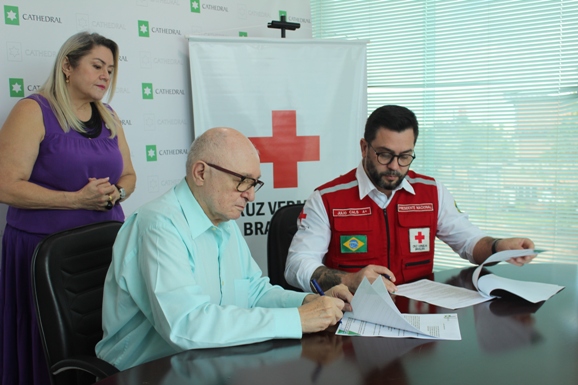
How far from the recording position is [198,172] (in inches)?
55.6

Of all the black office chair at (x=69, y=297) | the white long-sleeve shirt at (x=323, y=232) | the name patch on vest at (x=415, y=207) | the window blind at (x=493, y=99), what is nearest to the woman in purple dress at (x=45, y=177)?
the black office chair at (x=69, y=297)

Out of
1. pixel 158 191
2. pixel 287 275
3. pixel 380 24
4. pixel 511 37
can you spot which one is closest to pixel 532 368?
pixel 287 275

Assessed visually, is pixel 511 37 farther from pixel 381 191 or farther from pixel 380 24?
pixel 381 191

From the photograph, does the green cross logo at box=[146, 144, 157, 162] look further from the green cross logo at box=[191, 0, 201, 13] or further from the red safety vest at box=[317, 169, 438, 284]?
the red safety vest at box=[317, 169, 438, 284]

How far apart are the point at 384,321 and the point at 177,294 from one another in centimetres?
51

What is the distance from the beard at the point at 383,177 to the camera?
2020mm

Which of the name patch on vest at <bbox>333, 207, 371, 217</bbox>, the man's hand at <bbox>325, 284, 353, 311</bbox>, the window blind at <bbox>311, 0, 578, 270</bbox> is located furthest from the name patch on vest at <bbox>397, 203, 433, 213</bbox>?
the window blind at <bbox>311, 0, 578, 270</bbox>

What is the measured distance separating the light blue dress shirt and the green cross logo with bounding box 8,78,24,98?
4.71 feet

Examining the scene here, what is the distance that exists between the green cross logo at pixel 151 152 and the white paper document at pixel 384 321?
1.87 metres

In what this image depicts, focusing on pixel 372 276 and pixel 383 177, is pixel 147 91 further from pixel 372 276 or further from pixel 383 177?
pixel 372 276

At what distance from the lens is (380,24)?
12.3 ft

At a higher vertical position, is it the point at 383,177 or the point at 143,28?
the point at 143,28

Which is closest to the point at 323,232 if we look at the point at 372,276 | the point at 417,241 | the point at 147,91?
the point at 417,241

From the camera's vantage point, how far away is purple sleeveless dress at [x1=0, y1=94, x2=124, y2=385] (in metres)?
2.11
